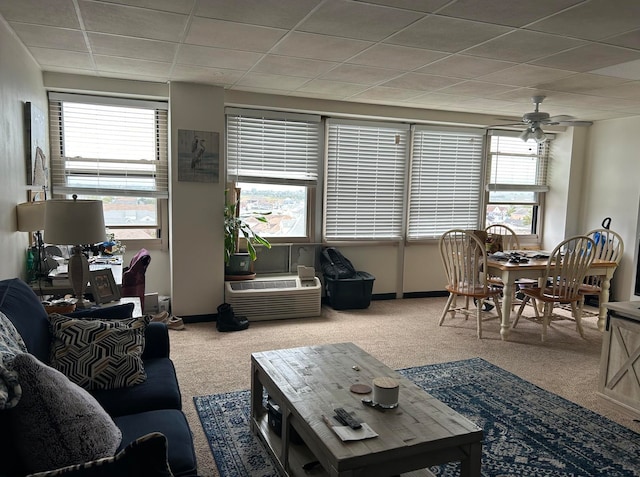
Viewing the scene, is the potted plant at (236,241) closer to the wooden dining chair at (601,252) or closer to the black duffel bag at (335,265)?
the black duffel bag at (335,265)

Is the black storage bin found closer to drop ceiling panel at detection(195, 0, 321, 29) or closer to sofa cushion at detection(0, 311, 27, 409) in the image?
drop ceiling panel at detection(195, 0, 321, 29)

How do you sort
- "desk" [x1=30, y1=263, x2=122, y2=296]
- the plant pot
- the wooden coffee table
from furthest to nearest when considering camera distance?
the plant pot, "desk" [x1=30, y1=263, x2=122, y2=296], the wooden coffee table

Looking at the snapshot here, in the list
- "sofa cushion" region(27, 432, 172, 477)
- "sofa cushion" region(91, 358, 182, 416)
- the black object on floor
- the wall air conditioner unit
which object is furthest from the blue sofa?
the wall air conditioner unit

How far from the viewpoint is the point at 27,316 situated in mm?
2021

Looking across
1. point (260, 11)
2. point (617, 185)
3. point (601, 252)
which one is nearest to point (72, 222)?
point (260, 11)

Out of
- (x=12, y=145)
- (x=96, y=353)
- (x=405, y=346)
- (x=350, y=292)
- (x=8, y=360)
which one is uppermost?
(x=12, y=145)

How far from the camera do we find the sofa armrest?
2.47 meters

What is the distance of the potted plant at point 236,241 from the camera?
4.90 meters

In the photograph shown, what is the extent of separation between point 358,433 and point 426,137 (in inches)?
189

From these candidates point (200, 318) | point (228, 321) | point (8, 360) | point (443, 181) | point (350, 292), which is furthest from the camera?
point (443, 181)

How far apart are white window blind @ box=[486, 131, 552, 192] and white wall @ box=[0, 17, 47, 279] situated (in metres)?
5.26

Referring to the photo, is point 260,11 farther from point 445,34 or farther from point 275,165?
point 275,165

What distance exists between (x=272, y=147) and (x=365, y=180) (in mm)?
1237

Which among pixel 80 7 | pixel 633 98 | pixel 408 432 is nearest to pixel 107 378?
pixel 408 432
